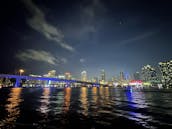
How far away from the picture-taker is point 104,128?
18062 mm

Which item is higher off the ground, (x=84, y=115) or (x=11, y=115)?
(x=11, y=115)

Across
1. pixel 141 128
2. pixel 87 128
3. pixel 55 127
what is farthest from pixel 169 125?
pixel 55 127

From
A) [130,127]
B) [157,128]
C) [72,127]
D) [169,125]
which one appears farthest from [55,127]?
[169,125]

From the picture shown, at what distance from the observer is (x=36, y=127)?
59.3ft

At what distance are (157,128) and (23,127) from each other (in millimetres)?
13929

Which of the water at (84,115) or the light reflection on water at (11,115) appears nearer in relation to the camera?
the light reflection on water at (11,115)

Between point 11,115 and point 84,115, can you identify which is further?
point 84,115

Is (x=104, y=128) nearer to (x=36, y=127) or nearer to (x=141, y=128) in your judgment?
(x=141, y=128)

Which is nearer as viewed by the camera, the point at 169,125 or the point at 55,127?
the point at 55,127

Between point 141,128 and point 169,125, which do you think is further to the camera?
point 169,125

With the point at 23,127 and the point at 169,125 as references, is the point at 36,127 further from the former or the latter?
the point at 169,125

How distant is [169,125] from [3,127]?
1787 centimetres

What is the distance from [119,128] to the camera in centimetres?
1816

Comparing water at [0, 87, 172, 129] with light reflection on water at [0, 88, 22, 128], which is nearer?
light reflection on water at [0, 88, 22, 128]
